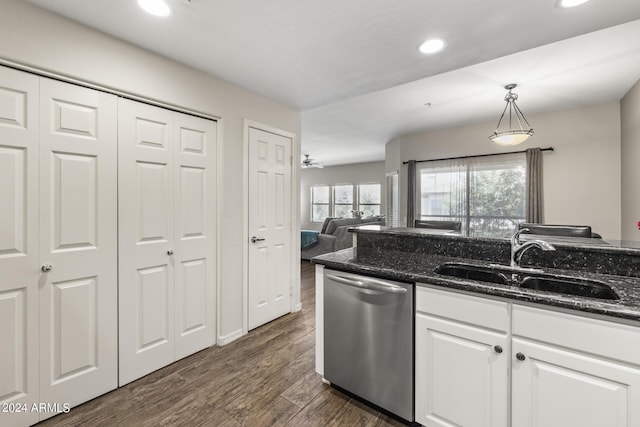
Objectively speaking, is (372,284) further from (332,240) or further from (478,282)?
(332,240)

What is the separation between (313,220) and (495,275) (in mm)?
8242

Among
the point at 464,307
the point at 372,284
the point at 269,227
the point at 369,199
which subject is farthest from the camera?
the point at 369,199

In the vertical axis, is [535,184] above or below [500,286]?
above

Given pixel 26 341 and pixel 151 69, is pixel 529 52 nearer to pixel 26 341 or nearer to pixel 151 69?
pixel 151 69

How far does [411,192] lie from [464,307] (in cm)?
427

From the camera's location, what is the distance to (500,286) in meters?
1.32

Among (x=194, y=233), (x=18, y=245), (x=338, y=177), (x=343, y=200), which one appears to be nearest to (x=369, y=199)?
(x=343, y=200)

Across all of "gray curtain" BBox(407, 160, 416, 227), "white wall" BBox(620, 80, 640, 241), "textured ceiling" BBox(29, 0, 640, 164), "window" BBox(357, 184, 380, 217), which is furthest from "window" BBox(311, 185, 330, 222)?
"white wall" BBox(620, 80, 640, 241)

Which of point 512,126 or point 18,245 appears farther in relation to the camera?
point 512,126

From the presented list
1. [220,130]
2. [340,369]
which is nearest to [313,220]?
[220,130]

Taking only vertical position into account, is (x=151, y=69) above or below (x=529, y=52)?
below

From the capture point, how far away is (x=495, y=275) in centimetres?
169

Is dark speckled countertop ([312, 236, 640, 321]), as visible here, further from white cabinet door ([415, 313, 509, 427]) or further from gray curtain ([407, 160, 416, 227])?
gray curtain ([407, 160, 416, 227])

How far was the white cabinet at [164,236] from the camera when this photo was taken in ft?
6.39
